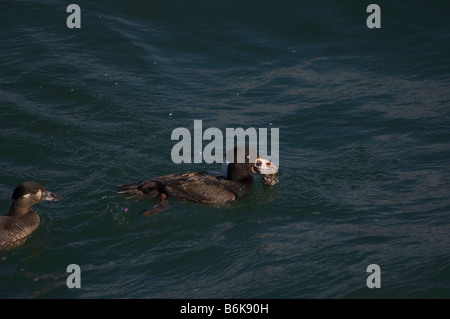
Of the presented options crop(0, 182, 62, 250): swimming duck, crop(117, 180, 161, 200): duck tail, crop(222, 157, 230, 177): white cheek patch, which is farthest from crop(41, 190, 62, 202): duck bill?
crop(222, 157, 230, 177): white cheek patch

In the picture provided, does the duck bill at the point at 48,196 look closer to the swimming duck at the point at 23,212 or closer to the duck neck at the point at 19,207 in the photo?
the swimming duck at the point at 23,212

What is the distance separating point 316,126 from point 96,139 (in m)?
4.02

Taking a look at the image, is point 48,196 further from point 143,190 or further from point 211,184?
point 211,184

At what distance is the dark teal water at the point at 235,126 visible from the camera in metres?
8.23

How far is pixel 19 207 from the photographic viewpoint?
9.22m

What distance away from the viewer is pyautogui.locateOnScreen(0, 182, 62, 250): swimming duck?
890 cm

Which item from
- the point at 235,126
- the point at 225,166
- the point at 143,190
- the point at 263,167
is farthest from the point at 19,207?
the point at 235,126

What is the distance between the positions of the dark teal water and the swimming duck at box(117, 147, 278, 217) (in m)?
0.19

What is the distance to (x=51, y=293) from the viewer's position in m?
7.70

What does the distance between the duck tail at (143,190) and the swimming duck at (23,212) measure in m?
1.01

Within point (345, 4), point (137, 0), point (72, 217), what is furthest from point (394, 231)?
point (137, 0)

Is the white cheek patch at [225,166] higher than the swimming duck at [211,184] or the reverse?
higher

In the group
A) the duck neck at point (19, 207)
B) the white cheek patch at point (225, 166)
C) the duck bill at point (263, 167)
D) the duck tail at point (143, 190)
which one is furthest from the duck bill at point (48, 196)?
the duck bill at point (263, 167)

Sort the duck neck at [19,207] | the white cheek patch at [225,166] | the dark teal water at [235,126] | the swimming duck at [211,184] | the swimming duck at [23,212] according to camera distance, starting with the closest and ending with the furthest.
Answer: the dark teal water at [235,126] → the swimming duck at [23,212] → the duck neck at [19,207] → the swimming duck at [211,184] → the white cheek patch at [225,166]
